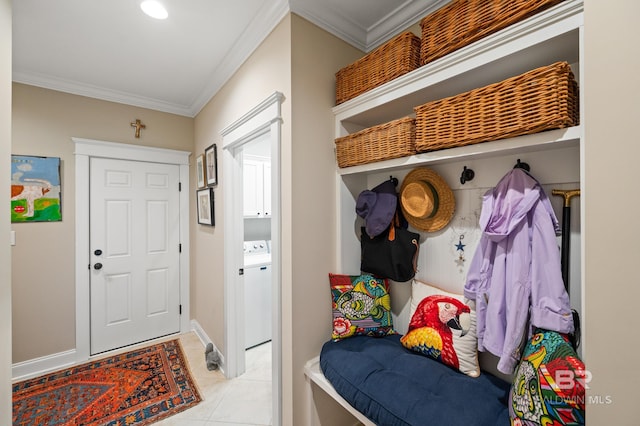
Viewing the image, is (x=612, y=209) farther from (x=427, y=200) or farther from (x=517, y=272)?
(x=427, y=200)

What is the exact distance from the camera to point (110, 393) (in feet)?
6.84

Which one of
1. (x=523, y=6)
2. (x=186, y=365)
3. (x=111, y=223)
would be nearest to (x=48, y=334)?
(x=111, y=223)

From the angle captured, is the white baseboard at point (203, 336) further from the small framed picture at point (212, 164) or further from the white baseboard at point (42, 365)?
the small framed picture at point (212, 164)

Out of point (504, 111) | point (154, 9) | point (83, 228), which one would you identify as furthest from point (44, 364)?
point (504, 111)

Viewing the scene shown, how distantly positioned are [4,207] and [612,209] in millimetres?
2137

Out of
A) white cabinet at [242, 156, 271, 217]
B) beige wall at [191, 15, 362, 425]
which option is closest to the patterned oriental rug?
beige wall at [191, 15, 362, 425]

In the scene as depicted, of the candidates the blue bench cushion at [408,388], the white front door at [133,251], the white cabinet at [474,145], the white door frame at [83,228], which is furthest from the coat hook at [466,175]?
A: the white door frame at [83,228]

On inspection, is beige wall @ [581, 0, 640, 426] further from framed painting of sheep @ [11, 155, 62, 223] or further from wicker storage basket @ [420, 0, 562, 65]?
framed painting of sheep @ [11, 155, 62, 223]

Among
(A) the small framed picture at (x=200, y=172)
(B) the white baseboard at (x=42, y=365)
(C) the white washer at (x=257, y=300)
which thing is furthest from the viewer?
(A) the small framed picture at (x=200, y=172)

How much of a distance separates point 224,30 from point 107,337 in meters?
3.12

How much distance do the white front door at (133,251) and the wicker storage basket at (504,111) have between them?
295cm

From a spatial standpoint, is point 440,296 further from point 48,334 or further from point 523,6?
point 48,334

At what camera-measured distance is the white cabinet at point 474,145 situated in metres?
0.91

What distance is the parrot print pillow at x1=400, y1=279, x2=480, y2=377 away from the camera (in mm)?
1229
